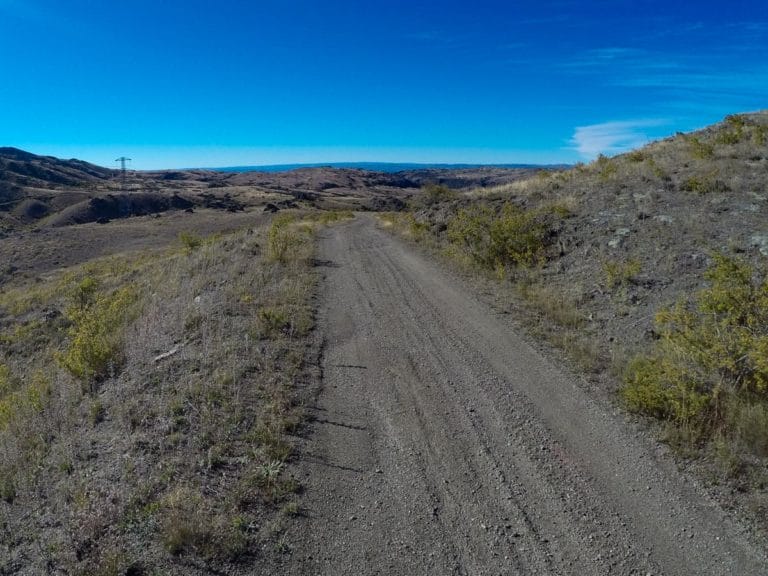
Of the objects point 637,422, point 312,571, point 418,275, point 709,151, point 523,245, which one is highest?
point 709,151

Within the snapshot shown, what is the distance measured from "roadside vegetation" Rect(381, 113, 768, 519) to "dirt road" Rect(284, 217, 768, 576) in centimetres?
70

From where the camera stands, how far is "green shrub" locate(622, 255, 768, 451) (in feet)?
18.8

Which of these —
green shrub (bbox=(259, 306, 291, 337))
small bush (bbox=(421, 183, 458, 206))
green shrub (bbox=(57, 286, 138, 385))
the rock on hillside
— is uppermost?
the rock on hillside

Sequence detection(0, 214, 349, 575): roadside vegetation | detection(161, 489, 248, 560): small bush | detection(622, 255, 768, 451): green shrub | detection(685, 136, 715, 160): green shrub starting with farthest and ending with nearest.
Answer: detection(685, 136, 715, 160): green shrub
detection(622, 255, 768, 451): green shrub
detection(0, 214, 349, 575): roadside vegetation
detection(161, 489, 248, 560): small bush

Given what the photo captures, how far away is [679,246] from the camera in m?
11.9

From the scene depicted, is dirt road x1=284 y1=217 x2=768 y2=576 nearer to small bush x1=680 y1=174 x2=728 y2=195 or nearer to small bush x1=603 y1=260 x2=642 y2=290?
small bush x1=603 y1=260 x2=642 y2=290

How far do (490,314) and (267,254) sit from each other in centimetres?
1024

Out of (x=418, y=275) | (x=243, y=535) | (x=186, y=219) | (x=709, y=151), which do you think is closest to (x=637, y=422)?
(x=243, y=535)

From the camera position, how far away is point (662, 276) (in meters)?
10.9

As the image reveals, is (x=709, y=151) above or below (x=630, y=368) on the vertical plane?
above

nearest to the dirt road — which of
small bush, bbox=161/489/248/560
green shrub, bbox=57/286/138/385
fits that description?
small bush, bbox=161/489/248/560

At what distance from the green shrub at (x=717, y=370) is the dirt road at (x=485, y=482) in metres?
0.63

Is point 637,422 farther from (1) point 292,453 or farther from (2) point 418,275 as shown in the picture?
(2) point 418,275

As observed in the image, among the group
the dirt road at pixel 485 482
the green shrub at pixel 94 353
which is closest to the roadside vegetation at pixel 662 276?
the dirt road at pixel 485 482
